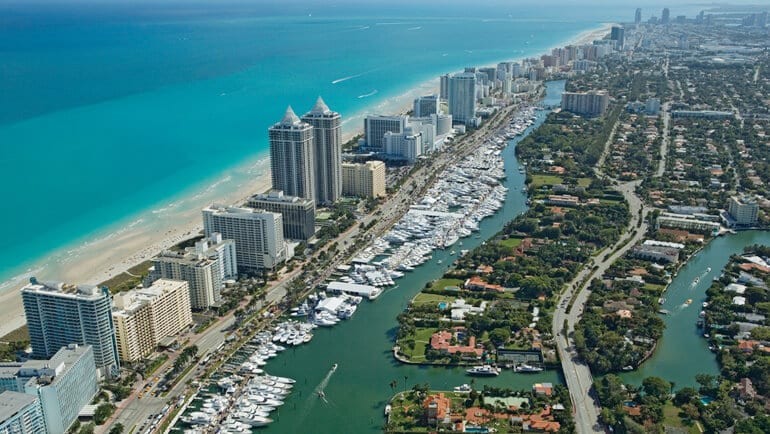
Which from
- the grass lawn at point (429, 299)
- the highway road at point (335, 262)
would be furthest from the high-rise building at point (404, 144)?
the grass lawn at point (429, 299)

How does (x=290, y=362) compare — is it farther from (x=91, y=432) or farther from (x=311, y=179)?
(x=311, y=179)

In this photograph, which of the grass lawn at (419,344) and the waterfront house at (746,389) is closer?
the waterfront house at (746,389)

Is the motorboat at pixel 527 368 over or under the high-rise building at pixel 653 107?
under

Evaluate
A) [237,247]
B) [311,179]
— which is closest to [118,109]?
[311,179]

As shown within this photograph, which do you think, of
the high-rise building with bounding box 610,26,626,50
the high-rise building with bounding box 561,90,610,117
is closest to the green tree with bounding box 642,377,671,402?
the high-rise building with bounding box 561,90,610,117

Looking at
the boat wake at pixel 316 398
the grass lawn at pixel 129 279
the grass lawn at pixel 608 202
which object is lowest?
the boat wake at pixel 316 398

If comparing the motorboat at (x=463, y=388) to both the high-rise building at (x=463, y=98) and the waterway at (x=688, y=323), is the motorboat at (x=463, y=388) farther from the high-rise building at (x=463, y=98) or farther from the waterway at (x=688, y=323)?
the high-rise building at (x=463, y=98)

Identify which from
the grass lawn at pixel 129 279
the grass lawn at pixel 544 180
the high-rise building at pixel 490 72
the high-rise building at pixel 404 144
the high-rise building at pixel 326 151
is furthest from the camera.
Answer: the high-rise building at pixel 490 72

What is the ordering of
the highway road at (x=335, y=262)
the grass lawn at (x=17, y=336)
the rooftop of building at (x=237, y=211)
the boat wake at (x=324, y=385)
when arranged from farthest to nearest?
the rooftop of building at (x=237, y=211) < the grass lawn at (x=17, y=336) < the boat wake at (x=324, y=385) < the highway road at (x=335, y=262)
